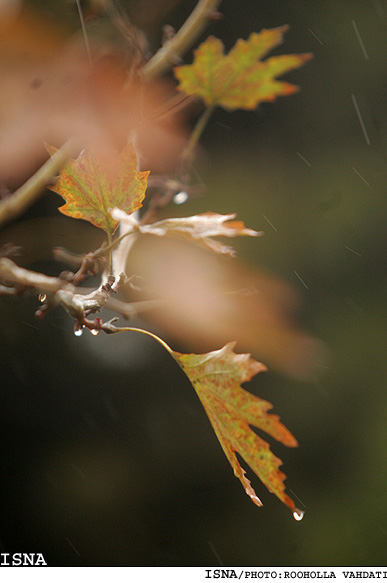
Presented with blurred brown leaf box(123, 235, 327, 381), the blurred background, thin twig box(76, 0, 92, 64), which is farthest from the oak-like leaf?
the blurred background

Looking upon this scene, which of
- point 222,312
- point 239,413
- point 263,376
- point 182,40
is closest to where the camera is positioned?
point 239,413

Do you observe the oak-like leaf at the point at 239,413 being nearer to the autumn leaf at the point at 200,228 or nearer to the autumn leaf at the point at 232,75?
the autumn leaf at the point at 200,228

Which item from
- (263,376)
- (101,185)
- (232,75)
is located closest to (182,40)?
(232,75)

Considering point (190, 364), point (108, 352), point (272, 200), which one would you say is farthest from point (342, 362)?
point (190, 364)

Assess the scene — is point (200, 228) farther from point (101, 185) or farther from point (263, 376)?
point (263, 376)

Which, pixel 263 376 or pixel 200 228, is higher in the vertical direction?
pixel 200 228
